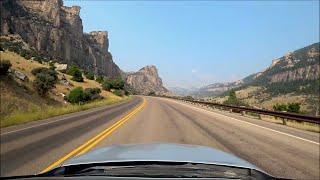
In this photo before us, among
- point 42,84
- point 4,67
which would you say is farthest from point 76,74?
point 4,67

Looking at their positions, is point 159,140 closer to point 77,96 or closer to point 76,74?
point 77,96

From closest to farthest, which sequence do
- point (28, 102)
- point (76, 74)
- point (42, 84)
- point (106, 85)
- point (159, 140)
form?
1. point (159, 140)
2. point (28, 102)
3. point (42, 84)
4. point (76, 74)
5. point (106, 85)

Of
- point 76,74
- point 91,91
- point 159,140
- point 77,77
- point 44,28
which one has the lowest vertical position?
point 159,140

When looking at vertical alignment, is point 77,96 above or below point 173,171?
above

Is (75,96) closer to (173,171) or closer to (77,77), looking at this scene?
(77,77)

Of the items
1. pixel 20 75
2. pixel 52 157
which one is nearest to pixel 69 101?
pixel 20 75

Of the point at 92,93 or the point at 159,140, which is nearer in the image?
the point at 159,140

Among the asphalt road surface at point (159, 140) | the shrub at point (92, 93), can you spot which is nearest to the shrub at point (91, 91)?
the shrub at point (92, 93)

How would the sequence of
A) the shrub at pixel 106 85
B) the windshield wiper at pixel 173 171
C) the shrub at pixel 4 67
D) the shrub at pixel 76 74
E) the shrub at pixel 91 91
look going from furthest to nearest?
the shrub at pixel 106 85 < the shrub at pixel 76 74 < the shrub at pixel 91 91 < the shrub at pixel 4 67 < the windshield wiper at pixel 173 171

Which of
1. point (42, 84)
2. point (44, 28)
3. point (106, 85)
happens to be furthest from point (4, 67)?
point (44, 28)

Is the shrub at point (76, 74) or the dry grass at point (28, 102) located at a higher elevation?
the shrub at point (76, 74)

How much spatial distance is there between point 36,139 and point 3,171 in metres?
5.88

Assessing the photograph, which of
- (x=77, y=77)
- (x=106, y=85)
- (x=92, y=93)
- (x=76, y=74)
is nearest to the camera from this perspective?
(x=92, y=93)

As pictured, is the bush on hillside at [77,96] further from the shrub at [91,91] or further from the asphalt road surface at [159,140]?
the asphalt road surface at [159,140]
